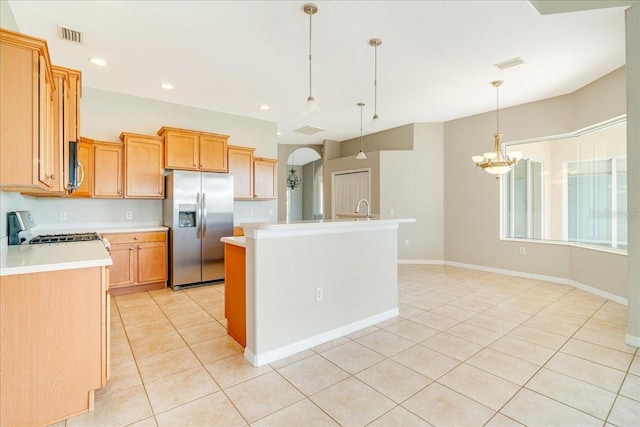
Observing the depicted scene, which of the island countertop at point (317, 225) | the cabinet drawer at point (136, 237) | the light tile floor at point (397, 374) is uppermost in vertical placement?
the island countertop at point (317, 225)

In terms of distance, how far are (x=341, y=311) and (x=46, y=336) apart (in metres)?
2.11

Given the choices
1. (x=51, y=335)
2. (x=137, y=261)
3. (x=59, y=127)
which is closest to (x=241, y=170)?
(x=137, y=261)

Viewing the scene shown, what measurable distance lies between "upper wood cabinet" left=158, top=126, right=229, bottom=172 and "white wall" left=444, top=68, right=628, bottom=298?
4.35 metres

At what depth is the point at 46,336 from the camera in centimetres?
169

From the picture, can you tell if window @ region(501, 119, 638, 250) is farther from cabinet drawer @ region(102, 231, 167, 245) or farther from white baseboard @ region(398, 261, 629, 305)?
cabinet drawer @ region(102, 231, 167, 245)

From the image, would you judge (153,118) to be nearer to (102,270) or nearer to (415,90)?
(102,270)

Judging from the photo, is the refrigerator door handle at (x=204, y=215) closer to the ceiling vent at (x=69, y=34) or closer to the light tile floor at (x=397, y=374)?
the light tile floor at (x=397, y=374)

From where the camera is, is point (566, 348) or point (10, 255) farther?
point (566, 348)

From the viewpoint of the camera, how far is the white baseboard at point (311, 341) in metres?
2.37

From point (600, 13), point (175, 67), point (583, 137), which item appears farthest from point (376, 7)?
point (583, 137)

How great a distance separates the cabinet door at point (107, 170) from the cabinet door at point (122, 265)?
29.6 inches

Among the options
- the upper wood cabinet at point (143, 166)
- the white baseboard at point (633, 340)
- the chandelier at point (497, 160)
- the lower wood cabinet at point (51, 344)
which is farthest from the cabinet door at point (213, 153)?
the white baseboard at point (633, 340)

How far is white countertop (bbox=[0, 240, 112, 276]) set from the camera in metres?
1.60

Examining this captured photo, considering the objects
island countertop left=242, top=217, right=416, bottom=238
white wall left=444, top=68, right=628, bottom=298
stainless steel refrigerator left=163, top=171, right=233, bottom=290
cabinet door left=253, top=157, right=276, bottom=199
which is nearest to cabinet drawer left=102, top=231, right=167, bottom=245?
stainless steel refrigerator left=163, top=171, right=233, bottom=290
